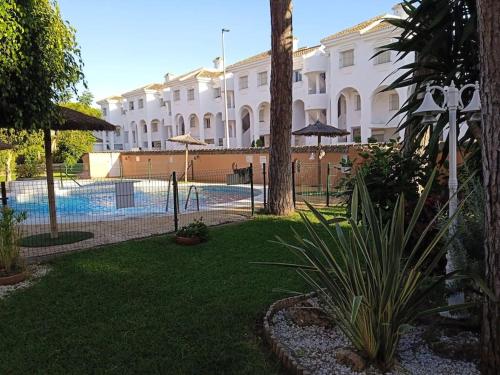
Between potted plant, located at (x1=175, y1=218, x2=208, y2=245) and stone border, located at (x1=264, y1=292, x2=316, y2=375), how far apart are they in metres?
3.27

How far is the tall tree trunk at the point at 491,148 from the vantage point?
104 inches

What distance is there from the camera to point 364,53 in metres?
27.5

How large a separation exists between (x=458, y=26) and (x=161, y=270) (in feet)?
16.4

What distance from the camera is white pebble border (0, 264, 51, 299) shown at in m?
5.41

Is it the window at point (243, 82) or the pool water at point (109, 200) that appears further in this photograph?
the window at point (243, 82)

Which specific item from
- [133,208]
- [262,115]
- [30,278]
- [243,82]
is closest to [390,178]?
[30,278]

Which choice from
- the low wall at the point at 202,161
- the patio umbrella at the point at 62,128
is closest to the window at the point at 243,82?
the low wall at the point at 202,161

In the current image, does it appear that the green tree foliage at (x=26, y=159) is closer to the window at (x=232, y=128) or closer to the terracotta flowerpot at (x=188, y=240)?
the terracotta flowerpot at (x=188, y=240)

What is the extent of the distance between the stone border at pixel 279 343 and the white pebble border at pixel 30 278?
136 inches

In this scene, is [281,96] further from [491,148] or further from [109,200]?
[109,200]

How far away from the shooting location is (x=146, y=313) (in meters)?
4.50

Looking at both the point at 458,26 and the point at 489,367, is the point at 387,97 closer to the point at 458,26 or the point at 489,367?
the point at 458,26

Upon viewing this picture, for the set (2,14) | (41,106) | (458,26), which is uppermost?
(2,14)

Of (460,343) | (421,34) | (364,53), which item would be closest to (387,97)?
(364,53)
